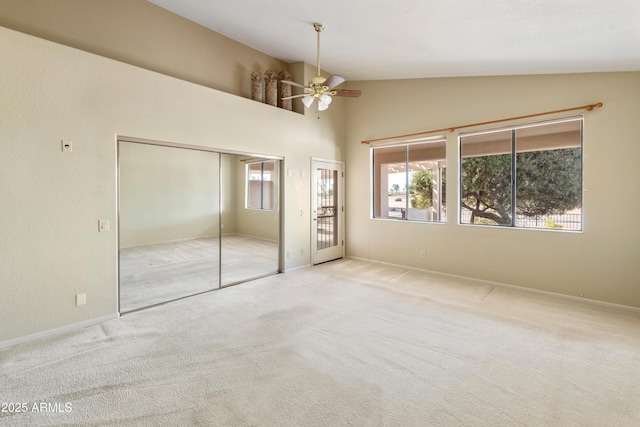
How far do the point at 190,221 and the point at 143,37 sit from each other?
257 centimetres

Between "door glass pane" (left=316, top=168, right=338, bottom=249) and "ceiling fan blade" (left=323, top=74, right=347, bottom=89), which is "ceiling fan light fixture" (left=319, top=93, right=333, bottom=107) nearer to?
"ceiling fan blade" (left=323, top=74, right=347, bottom=89)

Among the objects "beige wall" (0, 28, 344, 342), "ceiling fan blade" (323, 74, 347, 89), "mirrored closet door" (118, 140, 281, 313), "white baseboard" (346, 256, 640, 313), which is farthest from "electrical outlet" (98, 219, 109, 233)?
"white baseboard" (346, 256, 640, 313)

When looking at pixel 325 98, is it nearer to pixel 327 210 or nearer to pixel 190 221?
pixel 190 221

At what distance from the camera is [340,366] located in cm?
248

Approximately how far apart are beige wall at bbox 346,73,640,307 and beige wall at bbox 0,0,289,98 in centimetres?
263

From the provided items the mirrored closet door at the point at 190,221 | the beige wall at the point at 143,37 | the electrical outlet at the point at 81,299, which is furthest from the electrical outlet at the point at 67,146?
the electrical outlet at the point at 81,299

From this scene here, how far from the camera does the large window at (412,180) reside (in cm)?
562

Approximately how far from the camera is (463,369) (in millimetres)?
2434

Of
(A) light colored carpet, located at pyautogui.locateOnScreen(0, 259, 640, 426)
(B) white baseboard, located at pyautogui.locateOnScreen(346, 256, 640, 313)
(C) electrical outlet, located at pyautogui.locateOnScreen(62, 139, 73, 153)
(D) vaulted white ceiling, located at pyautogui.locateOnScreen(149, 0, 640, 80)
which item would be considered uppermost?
(D) vaulted white ceiling, located at pyautogui.locateOnScreen(149, 0, 640, 80)

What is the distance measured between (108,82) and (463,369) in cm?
463

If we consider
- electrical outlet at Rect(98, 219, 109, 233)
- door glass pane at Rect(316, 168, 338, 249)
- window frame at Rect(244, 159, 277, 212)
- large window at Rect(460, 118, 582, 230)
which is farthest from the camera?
door glass pane at Rect(316, 168, 338, 249)

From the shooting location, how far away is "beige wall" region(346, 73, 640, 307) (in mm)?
3689

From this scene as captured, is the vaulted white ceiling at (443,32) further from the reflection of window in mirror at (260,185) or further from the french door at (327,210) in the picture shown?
the french door at (327,210)

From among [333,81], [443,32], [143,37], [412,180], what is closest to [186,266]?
[143,37]
